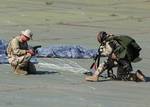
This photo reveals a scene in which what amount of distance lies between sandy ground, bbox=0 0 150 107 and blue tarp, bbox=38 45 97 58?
317 millimetres

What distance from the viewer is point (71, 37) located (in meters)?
21.7

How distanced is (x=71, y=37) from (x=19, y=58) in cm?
Result: 700

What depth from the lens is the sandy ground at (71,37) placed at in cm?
1248

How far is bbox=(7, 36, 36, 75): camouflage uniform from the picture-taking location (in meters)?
14.8

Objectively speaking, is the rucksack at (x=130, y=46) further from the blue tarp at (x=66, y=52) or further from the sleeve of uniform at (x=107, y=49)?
the blue tarp at (x=66, y=52)

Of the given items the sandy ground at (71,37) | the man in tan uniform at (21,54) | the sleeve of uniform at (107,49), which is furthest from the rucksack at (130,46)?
the man in tan uniform at (21,54)

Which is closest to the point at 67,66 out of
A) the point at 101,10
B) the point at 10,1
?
the point at 101,10

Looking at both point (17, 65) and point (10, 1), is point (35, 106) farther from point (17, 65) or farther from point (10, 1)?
point (10, 1)

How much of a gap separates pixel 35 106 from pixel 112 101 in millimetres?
1415

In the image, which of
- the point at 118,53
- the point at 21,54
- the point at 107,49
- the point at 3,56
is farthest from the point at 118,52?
the point at 3,56

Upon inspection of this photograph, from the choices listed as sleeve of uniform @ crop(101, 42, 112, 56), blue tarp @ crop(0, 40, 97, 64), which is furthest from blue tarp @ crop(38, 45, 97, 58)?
sleeve of uniform @ crop(101, 42, 112, 56)

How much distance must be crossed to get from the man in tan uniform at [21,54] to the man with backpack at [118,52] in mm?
1286

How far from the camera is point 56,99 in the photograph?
1238 centimetres

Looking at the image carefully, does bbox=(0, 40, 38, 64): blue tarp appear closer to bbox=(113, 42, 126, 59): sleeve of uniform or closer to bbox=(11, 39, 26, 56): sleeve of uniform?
bbox=(11, 39, 26, 56): sleeve of uniform
